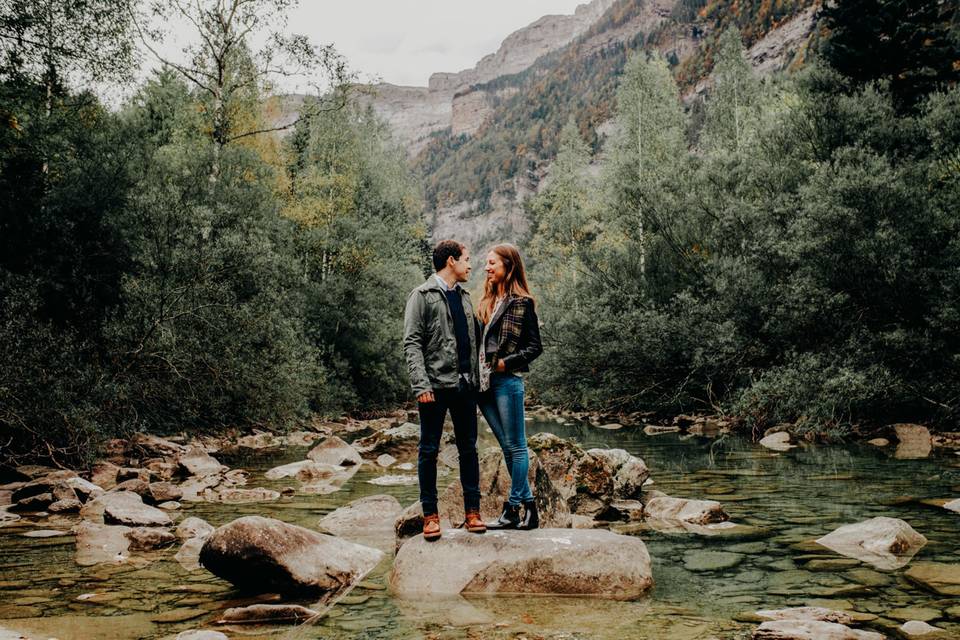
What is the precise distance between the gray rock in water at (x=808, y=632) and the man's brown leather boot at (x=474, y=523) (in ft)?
7.24

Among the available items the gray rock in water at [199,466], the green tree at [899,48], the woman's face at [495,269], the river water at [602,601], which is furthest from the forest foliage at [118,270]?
the green tree at [899,48]

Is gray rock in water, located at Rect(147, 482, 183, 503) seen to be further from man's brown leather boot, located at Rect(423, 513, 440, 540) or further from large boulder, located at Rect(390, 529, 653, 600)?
man's brown leather boot, located at Rect(423, 513, 440, 540)

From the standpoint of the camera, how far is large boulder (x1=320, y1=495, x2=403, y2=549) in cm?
719

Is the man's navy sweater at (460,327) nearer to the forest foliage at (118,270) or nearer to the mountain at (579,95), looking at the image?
the forest foliage at (118,270)

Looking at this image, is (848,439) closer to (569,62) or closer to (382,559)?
(382,559)

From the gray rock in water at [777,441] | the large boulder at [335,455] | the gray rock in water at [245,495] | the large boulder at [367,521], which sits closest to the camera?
the large boulder at [367,521]

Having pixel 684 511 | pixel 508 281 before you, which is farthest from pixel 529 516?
pixel 684 511

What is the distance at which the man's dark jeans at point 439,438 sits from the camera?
17.1 feet

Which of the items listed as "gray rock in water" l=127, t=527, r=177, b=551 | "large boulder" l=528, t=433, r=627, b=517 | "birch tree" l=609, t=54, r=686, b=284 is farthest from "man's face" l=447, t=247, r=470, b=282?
"birch tree" l=609, t=54, r=686, b=284

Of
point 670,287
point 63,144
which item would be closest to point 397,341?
point 670,287

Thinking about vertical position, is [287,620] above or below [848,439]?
above

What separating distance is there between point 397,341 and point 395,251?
13.6ft

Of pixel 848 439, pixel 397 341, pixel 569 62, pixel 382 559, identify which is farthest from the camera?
pixel 569 62

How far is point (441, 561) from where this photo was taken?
511 centimetres
